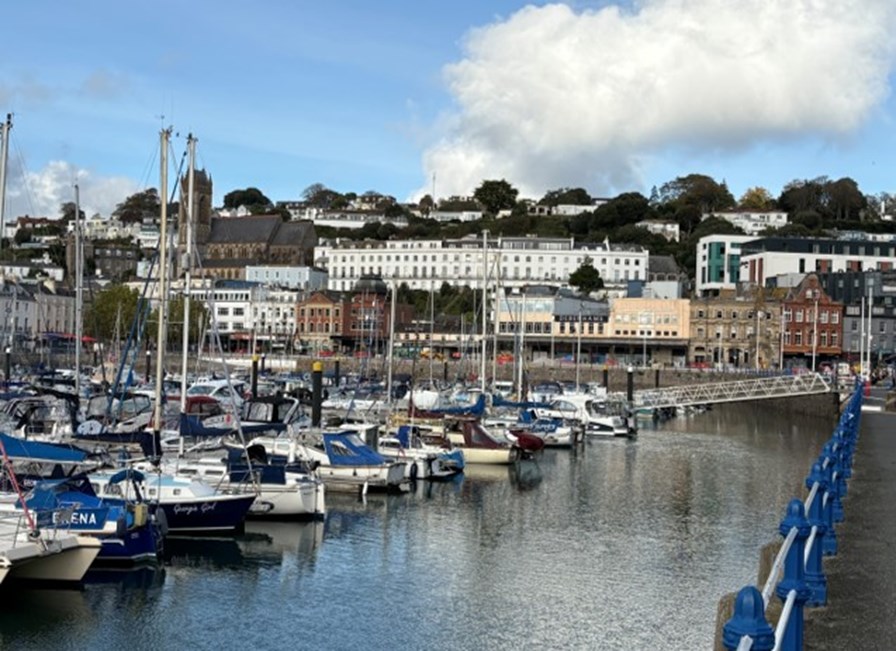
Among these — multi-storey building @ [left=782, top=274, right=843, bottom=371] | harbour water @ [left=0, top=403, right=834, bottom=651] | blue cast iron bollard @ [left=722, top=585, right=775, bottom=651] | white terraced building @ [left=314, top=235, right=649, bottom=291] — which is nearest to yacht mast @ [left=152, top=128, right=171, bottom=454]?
harbour water @ [left=0, top=403, right=834, bottom=651]

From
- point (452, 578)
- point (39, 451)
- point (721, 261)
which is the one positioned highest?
point (721, 261)

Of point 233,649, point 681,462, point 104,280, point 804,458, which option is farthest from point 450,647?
point 104,280

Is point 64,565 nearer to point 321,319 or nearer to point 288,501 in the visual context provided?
point 288,501

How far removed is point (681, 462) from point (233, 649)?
35.5 meters

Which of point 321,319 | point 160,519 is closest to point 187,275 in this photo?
point 160,519

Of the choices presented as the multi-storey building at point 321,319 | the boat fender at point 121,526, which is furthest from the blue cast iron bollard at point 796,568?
the multi-storey building at point 321,319

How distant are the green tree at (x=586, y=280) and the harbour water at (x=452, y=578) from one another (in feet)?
383

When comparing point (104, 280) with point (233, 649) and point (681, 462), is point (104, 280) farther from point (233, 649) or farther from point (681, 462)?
point (233, 649)

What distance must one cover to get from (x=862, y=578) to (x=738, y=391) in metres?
66.1

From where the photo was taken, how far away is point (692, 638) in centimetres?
2238

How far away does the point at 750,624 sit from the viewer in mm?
7121

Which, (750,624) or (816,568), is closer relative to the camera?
(750,624)

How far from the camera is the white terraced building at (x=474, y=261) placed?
6964 inches

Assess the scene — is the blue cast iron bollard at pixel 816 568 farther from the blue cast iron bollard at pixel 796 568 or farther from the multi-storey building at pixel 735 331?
the multi-storey building at pixel 735 331
